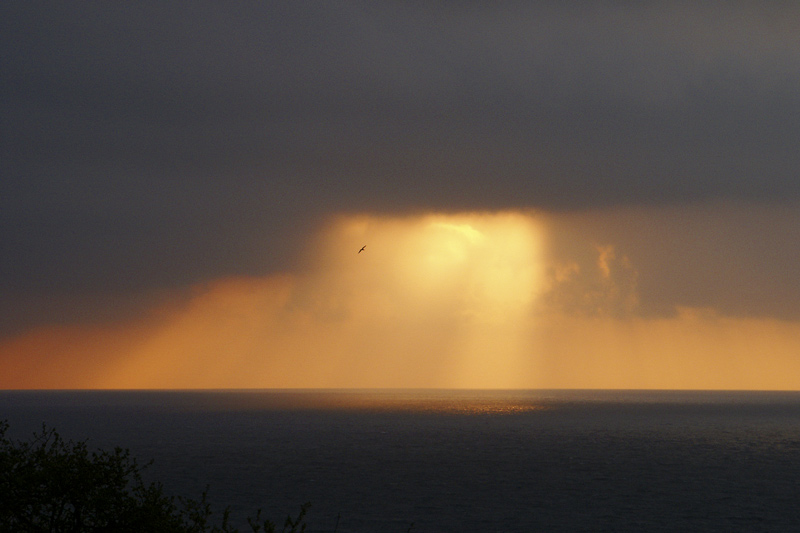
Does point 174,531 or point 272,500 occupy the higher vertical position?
point 174,531

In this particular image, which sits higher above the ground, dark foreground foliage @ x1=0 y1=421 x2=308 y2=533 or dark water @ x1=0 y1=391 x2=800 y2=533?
dark foreground foliage @ x1=0 y1=421 x2=308 y2=533

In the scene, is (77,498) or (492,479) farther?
→ (492,479)

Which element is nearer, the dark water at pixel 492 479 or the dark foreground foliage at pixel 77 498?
the dark foreground foliage at pixel 77 498

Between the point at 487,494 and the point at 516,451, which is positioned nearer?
the point at 487,494

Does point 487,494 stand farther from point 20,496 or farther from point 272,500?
point 20,496

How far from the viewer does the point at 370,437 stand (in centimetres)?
16725

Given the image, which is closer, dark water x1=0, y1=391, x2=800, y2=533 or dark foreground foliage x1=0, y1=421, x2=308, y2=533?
dark foreground foliage x1=0, y1=421, x2=308, y2=533

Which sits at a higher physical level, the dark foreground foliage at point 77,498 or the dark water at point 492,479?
the dark foreground foliage at point 77,498

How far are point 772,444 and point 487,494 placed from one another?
317ft

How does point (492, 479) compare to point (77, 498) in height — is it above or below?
below

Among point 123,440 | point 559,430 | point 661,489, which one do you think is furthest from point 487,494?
point 559,430

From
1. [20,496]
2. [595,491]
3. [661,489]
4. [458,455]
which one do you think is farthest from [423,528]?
[458,455]

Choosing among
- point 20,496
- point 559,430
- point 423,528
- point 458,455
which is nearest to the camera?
point 20,496

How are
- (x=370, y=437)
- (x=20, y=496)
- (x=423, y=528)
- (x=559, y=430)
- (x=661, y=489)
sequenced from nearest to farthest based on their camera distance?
(x=20, y=496), (x=423, y=528), (x=661, y=489), (x=370, y=437), (x=559, y=430)
